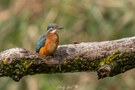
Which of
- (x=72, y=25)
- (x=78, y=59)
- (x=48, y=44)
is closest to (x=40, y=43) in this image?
(x=48, y=44)

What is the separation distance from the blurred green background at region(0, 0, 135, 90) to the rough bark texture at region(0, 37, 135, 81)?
141 inches

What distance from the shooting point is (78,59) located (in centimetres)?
436

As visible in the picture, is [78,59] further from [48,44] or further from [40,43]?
[40,43]

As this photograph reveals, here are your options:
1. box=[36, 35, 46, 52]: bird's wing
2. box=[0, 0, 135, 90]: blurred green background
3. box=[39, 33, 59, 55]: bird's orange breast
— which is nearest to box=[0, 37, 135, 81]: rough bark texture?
box=[39, 33, 59, 55]: bird's orange breast

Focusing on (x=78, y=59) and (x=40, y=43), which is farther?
(x=40, y=43)

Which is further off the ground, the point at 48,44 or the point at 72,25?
the point at 48,44

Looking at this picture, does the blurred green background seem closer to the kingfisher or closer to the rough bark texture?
the kingfisher

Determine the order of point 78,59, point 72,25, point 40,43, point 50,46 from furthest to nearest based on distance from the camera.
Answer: point 72,25 → point 40,43 → point 50,46 → point 78,59

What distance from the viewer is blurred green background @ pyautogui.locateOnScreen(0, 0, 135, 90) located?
8156 millimetres

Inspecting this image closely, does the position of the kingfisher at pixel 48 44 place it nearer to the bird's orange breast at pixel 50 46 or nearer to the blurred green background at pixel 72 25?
the bird's orange breast at pixel 50 46

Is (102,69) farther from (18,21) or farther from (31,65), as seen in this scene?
(18,21)

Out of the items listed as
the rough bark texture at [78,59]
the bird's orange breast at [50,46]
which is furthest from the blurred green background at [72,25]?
the rough bark texture at [78,59]

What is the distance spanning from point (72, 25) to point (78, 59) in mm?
4070

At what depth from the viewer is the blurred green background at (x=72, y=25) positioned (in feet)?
26.8
